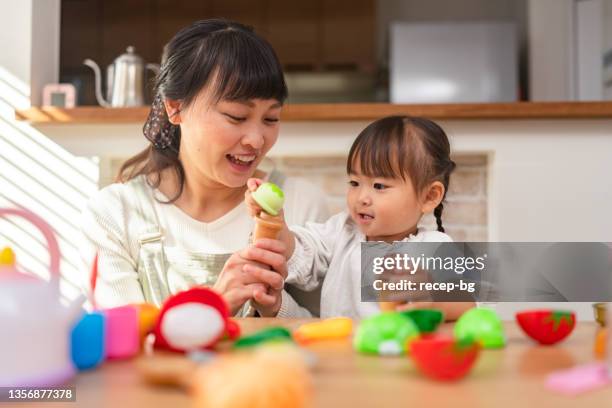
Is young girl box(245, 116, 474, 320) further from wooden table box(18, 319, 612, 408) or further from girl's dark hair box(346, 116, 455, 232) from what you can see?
wooden table box(18, 319, 612, 408)

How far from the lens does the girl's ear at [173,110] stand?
3.98 feet

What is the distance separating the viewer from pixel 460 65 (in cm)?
340

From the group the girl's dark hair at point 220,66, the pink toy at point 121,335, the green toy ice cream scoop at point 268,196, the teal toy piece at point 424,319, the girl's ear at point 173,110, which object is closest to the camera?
the pink toy at point 121,335

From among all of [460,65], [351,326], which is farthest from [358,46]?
[351,326]

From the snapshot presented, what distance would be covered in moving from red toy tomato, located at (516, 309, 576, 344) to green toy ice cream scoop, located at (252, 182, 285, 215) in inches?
13.1

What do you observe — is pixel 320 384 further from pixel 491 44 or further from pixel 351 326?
pixel 491 44

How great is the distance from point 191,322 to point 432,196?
766mm

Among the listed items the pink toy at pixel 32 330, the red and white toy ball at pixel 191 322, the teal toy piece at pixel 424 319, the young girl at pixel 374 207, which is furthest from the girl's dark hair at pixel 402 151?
the pink toy at pixel 32 330

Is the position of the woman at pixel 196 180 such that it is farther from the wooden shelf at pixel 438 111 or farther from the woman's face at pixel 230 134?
the wooden shelf at pixel 438 111

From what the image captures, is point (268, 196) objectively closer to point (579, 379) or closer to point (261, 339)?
point (261, 339)

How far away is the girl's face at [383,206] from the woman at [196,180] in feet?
0.59

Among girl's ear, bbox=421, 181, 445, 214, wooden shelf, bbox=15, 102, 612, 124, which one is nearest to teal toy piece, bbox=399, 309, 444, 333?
girl's ear, bbox=421, 181, 445, 214

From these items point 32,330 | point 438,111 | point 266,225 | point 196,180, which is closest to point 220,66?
point 196,180

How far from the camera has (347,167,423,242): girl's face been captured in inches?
44.9
